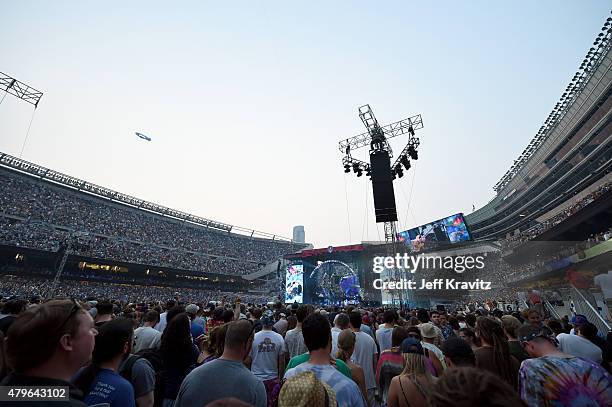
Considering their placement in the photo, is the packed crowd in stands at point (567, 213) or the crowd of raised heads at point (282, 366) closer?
the crowd of raised heads at point (282, 366)

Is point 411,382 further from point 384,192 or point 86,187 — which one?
point 86,187

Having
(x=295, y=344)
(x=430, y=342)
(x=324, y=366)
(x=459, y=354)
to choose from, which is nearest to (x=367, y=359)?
(x=430, y=342)

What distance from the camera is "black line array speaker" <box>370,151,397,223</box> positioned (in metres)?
19.5

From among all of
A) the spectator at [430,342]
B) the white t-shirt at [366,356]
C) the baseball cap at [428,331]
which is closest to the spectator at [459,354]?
the spectator at [430,342]

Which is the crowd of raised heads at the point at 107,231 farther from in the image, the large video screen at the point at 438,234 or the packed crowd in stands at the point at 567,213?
the packed crowd in stands at the point at 567,213

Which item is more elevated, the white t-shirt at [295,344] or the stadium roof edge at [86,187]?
the stadium roof edge at [86,187]

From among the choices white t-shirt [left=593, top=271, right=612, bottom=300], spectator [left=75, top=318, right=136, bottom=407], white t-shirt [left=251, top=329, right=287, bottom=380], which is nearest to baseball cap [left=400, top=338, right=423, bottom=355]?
spectator [left=75, top=318, right=136, bottom=407]

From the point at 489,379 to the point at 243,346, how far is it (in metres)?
2.30

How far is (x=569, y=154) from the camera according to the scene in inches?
1487

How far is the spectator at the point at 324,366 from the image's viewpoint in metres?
2.60

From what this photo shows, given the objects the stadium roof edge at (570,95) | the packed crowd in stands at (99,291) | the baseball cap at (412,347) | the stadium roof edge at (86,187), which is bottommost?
the baseball cap at (412,347)

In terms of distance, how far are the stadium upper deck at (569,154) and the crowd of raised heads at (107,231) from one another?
50867mm

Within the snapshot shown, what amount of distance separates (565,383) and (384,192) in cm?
1765

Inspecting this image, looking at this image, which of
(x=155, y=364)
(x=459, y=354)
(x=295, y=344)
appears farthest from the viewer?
(x=295, y=344)
